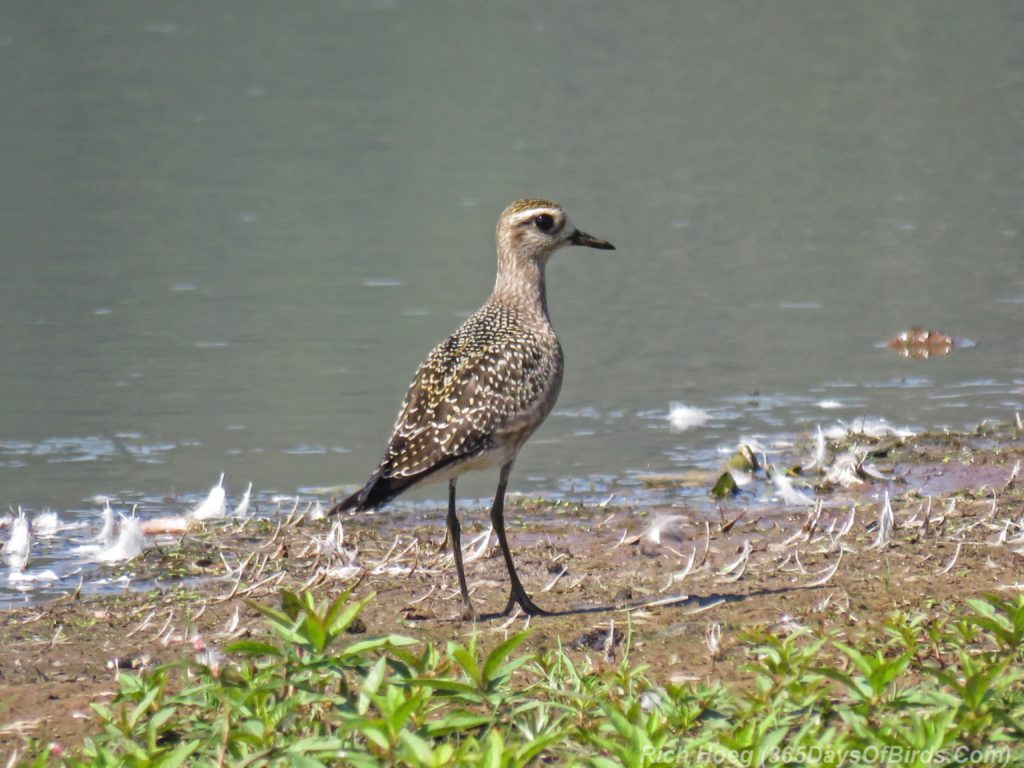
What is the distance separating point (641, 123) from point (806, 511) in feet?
52.4

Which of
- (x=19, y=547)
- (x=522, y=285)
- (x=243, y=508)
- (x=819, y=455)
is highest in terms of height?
(x=522, y=285)

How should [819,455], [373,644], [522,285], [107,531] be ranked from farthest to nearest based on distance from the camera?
[819,455], [107,531], [522,285], [373,644]

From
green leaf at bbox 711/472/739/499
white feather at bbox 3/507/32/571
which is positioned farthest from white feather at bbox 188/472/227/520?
green leaf at bbox 711/472/739/499

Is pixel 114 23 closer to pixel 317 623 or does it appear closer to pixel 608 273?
pixel 608 273

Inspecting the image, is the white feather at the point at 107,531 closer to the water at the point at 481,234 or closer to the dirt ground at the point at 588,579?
the dirt ground at the point at 588,579

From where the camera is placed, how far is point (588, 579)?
6.90m

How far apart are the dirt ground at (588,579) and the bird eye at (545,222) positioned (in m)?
1.41

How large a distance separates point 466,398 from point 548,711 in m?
2.10

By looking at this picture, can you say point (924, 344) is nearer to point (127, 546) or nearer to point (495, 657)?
point (127, 546)

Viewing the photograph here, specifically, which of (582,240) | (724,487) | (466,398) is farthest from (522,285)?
(724,487)

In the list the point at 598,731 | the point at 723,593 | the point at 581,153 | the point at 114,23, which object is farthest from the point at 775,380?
the point at 114,23

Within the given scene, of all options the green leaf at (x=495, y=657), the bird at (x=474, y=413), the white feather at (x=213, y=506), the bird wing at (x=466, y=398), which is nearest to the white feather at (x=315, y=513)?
the white feather at (x=213, y=506)

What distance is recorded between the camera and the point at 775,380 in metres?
11.3

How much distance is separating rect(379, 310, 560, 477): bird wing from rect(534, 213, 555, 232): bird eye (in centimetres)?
84
